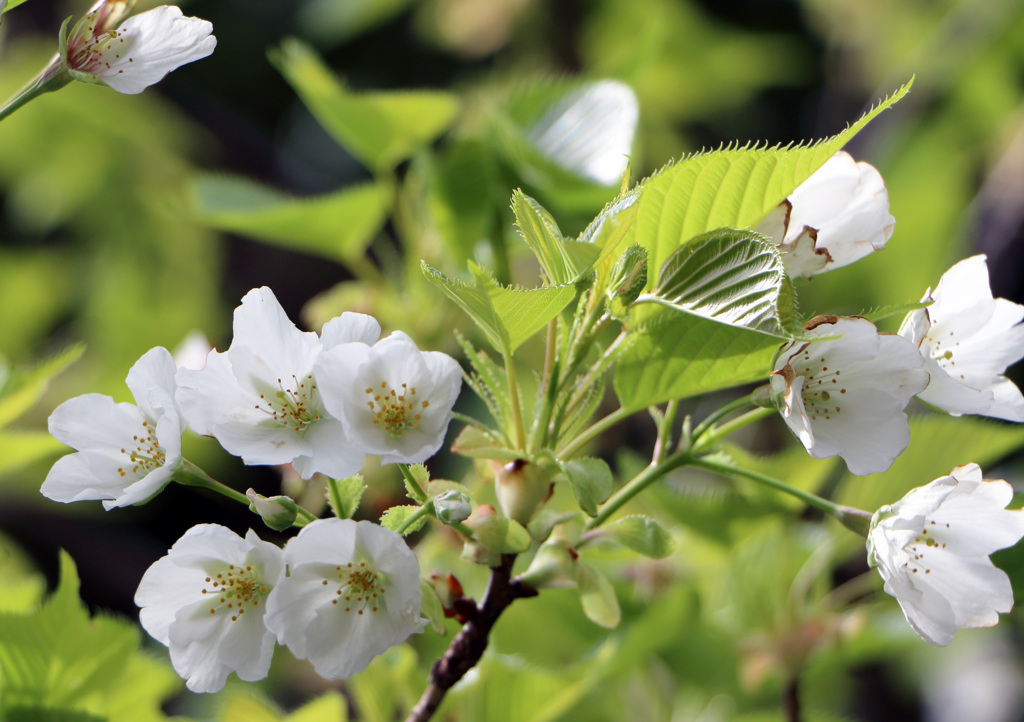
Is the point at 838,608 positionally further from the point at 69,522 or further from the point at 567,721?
the point at 69,522

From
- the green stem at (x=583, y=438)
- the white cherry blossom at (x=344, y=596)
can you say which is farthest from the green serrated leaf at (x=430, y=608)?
the green stem at (x=583, y=438)

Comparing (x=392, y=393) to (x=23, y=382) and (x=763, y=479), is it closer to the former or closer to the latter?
(x=763, y=479)

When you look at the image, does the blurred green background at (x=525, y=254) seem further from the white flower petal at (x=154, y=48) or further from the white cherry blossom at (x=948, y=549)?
the white flower petal at (x=154, y=48)

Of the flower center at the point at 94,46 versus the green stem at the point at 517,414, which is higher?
the flower center at the point at 94,46

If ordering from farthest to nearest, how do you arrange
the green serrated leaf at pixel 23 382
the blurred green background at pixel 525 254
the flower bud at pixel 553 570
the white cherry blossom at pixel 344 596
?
1. the blurred green background at pixel 525 254
2. the green serrated leaf at pixel 23 382
3. the flower bud at pixel 553 570
4. the white cherry blossom at pixel 344 596

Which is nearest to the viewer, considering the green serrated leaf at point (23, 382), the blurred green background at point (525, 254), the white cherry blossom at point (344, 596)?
the white cherry blossom at point (344, 596)

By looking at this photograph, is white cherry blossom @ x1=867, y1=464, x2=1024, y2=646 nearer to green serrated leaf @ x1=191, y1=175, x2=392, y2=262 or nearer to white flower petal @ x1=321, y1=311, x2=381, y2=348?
white flower petal @ x1=321, y1=311, x2=381, y2=348

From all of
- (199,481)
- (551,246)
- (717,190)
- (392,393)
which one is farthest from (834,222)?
(199,481)
